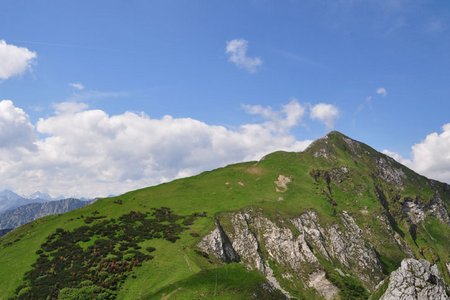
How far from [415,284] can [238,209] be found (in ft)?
182

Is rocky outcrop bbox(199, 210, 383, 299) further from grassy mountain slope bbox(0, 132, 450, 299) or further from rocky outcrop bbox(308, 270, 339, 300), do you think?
grassy mountain slope bbox(0, 132, 450, 299)

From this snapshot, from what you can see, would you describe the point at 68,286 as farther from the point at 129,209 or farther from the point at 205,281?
the point at 129,209

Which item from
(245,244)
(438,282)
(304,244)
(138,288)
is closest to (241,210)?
(245,244)

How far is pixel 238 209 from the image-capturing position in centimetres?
10650

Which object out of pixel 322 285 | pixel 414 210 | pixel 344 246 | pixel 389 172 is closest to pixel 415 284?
pixel 322 285

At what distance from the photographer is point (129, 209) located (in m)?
102

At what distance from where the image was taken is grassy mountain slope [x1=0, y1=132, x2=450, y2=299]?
63.0m

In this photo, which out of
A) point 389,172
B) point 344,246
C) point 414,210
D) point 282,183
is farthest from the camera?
point 389,172

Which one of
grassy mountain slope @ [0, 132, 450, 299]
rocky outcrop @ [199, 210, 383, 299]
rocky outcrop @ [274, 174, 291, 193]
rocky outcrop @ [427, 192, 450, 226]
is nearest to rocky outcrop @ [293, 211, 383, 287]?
rocky outcrop @ [199, 210, 383, 299]

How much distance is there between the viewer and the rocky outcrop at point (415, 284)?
55969 millimetres

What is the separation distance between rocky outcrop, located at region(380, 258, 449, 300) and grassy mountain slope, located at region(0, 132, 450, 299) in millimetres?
20092

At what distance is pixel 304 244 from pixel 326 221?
54.1 ft

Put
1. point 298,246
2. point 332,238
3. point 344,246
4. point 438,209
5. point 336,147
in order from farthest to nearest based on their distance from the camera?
point 336,147
point 438,209
point 332,238
point 344,246
point 298,246

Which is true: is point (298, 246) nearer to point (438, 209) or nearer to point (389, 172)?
point (389, 172)
